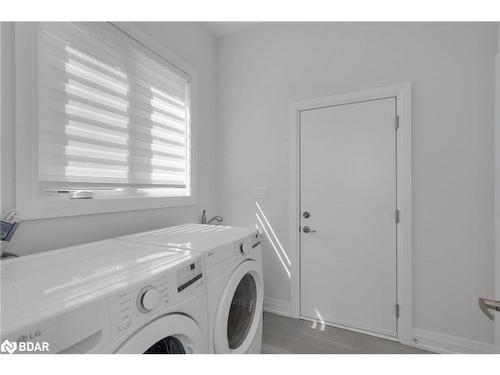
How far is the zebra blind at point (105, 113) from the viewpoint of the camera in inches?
46.3

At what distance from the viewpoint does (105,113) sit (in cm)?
142

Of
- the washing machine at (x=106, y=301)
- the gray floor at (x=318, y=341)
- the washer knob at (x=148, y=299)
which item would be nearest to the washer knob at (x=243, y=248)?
the washing machine at (x=106, y=301)

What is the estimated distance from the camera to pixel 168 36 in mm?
1883

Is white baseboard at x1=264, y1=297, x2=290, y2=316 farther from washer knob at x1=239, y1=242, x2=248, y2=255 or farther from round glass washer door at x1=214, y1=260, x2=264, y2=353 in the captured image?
washer knob at x1=239, y1=242, x2=248, y2=255

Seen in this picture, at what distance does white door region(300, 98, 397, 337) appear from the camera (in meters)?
1.85

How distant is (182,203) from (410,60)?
7.02 feet

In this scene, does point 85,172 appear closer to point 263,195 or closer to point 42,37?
point 42,37

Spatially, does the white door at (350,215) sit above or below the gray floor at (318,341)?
above

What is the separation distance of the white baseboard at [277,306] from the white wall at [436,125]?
44 millimetres

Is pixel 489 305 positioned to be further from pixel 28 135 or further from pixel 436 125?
pixel 28 135

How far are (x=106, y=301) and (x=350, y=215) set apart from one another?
5.98 feet

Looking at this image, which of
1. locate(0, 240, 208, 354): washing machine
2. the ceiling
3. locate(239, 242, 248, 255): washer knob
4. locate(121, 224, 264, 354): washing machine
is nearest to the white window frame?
locate(0, 240, 208, 354): washing machine

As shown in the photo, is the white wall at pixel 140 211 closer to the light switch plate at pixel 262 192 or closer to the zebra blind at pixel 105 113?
the zebra blind at pixel 105 113
